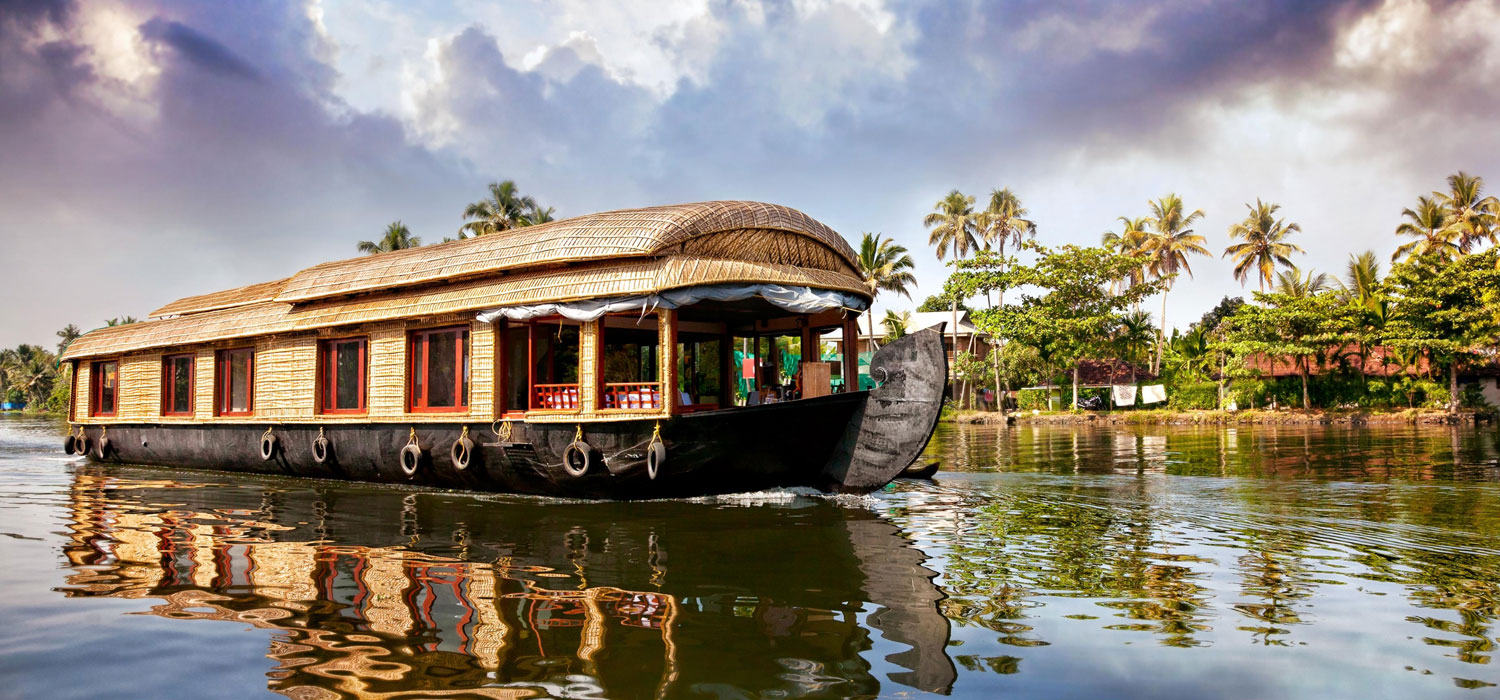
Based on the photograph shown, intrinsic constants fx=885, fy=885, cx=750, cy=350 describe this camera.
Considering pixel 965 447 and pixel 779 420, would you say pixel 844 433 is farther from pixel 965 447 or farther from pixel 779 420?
pixel 965 447

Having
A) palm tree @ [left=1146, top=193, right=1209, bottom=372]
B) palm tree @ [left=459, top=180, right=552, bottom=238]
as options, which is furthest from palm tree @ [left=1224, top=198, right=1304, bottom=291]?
palm tree @ [left=459, top=180, right=552, bottom=238]

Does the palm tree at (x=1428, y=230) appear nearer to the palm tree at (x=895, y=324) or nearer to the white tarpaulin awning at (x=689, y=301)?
the palm tree at (x=895, y=324)

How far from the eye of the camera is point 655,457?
27.4 ft

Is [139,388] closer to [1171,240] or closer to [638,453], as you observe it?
[638,453]

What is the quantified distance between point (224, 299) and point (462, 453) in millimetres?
7409

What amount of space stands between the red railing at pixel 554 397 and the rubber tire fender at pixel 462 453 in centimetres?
93

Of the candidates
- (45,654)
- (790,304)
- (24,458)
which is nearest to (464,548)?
(45,654)

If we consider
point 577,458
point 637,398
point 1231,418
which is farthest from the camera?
point 1231,418

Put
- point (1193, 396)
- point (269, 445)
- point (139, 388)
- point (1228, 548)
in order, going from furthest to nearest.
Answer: point (1193, 396) → point (139, 388) → point (269, 445) → point (1228, 548)

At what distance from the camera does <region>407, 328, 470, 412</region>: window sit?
1009 cm

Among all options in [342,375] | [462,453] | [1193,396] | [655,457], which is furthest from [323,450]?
[1193,396]

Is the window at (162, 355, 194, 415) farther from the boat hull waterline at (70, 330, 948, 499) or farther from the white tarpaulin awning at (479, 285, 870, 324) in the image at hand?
the white tarpaulin awning at (479, 285, 870, 324)

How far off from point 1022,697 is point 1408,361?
33.5m

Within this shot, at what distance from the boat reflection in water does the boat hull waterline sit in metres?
0.31
